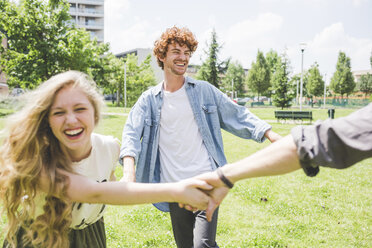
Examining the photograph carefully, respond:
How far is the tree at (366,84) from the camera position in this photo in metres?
63.1

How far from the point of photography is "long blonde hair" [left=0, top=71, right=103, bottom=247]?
6.96 feet

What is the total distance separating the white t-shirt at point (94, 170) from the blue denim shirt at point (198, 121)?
555 millimetres

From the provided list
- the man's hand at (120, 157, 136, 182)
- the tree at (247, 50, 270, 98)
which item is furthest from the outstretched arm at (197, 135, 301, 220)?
the tree at (247, 50, 270, 98)

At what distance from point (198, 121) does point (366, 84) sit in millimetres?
70327

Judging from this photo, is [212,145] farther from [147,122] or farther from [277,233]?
[277,233]

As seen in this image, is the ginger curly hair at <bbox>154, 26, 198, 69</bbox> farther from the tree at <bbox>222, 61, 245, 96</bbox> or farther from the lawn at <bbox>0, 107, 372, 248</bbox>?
the tree at <bbox>222, 61, 245, 96</bbox>

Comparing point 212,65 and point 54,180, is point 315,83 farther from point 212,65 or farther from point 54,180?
point 54,180

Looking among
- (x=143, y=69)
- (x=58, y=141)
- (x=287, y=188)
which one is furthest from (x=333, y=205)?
(x=143, y=69)

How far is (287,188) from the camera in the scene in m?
6.67

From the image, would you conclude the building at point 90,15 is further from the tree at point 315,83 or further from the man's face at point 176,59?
the man's face at point 176,59

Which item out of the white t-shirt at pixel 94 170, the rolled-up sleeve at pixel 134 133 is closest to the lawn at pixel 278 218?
the rolled-up sleeve at pixel 134 133

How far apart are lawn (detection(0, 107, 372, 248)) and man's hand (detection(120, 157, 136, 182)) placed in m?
0.94

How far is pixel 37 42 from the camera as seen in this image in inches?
837

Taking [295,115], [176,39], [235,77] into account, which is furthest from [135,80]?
[176,39]
